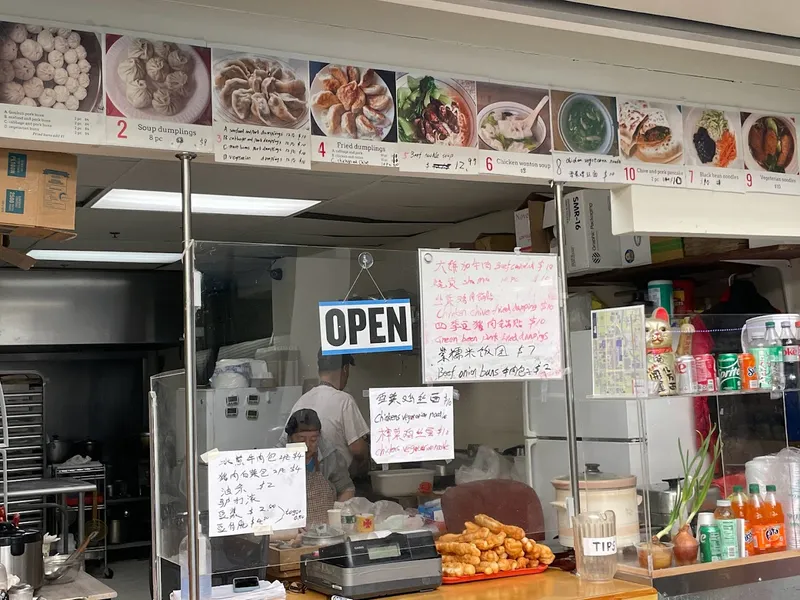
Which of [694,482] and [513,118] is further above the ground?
[513,118]

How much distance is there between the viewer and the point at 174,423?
2605 mm

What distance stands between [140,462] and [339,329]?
649 centimetres

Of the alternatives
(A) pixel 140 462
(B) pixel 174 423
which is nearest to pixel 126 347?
(A) pixel 140 462

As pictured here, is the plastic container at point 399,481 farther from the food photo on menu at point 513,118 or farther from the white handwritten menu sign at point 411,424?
the food photo on menu at point 513,118

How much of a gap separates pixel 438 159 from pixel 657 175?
2.87ft

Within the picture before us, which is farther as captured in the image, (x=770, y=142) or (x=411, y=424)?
(x=770, y=142)

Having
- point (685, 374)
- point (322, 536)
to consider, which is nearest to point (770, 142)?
point (685, 374)

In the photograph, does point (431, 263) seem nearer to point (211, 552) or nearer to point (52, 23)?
point (211, 552)

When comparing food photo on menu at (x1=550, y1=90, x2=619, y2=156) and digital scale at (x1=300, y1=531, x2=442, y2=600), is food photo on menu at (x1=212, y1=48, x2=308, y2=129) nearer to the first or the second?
food photo on menu at (x1=550, y1=90, x2=619, y2=156)

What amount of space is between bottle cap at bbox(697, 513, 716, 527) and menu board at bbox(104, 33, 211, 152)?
6.58 feet

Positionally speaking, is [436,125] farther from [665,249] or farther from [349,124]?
[665,249]

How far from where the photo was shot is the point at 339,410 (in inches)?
102

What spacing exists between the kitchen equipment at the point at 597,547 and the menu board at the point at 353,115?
1322 mm

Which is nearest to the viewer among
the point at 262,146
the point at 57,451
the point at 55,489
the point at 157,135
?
the point at 157,135
